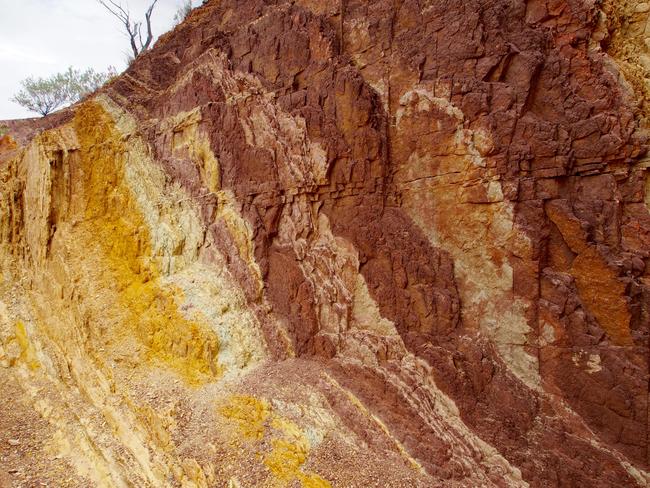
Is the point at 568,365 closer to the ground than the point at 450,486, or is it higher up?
higher up

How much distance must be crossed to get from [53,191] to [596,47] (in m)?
12.2

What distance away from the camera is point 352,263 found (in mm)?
7508

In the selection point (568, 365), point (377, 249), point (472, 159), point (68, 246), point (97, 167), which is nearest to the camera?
point (568, 365)

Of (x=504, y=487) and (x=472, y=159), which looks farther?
(x=472, y=159)

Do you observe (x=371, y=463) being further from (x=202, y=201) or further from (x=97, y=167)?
(x=97, y=167)

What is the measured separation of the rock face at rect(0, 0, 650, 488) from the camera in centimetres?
582

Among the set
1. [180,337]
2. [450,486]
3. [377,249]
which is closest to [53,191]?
[180,337]

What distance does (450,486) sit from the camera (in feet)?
17.7

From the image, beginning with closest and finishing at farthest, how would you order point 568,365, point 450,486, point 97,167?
point 450,486 < point 568,365 < point 97,167

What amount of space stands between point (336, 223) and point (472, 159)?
3112mm

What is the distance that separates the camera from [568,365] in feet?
20.0

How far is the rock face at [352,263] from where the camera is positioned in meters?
5.82

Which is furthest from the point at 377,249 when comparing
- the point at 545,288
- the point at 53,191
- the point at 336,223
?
the point at 53,191

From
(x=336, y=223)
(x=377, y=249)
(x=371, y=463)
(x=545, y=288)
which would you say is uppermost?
(x=336, y=223)
